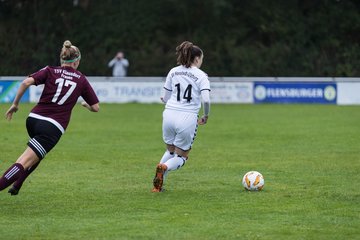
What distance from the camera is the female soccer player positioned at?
10.4 metres

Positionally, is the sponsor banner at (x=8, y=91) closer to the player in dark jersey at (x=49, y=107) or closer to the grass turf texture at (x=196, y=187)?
the grass turf texture at (x=196, y=187)

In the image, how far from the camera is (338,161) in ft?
46.0

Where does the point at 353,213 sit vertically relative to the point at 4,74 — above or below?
below

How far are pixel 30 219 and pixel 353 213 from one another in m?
3.46

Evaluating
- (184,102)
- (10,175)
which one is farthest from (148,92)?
(10,175)

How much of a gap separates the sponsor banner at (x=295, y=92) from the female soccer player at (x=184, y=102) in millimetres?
20049

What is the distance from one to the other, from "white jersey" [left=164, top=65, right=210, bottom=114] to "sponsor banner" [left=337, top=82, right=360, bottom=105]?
20.1 m

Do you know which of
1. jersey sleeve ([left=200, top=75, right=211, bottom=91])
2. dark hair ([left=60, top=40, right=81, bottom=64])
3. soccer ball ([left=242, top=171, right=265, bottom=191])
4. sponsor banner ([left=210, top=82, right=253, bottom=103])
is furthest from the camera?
sponsor banner ([left=210, top=82, right=253, bottom=103])

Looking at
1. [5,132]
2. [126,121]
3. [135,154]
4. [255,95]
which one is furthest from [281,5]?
[135,154]

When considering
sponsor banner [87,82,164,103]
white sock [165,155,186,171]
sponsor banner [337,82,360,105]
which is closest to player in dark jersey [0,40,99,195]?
white sock [165,155,186,171]

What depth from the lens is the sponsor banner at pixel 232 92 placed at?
30453 mm

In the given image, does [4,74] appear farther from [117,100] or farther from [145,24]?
[117,100]

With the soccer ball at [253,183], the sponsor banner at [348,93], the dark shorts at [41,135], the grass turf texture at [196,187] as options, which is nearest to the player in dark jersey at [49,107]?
the dark shorts at [41,135]

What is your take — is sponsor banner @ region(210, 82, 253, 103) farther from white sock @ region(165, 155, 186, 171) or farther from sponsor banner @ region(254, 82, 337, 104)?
white sock @ region(165, 155, 186, 171)
